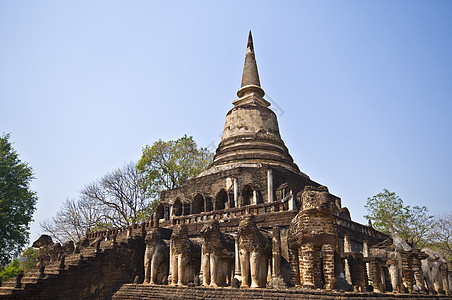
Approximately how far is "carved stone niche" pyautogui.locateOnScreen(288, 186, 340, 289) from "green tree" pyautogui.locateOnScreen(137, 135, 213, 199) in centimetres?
2129

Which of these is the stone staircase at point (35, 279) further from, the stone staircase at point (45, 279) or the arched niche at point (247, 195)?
the arched niche at point (247, 195)

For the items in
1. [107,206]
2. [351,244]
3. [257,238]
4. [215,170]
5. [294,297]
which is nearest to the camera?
[294,297]

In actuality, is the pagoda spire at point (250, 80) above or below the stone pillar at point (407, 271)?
above

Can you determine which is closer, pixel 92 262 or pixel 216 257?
pixel 216 257

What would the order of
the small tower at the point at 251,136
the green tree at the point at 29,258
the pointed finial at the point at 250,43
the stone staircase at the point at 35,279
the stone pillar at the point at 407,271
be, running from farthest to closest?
the green tree at the point at 29,258, the pointed finial at the point at 250,43, the small tower at the point at 251,136, the stone pillar at the point at 407,271, the stone staircase at the point at 35,279

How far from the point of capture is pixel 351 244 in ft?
52.6

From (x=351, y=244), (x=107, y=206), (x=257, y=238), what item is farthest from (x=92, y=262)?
(x=107, y=206)

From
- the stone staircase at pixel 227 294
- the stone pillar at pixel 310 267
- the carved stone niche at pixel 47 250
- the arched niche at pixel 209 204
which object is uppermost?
the arched niche at pixel 209 204

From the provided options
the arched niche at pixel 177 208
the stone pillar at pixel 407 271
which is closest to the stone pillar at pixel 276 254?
the stone pillar at pixel 407 271

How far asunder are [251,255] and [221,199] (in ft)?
28.4

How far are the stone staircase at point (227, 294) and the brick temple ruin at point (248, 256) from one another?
0.12 ft

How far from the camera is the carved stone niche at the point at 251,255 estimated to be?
12.5 metres

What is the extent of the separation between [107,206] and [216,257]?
2097 cm

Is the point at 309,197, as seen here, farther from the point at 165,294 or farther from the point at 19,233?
the point at 19,233
